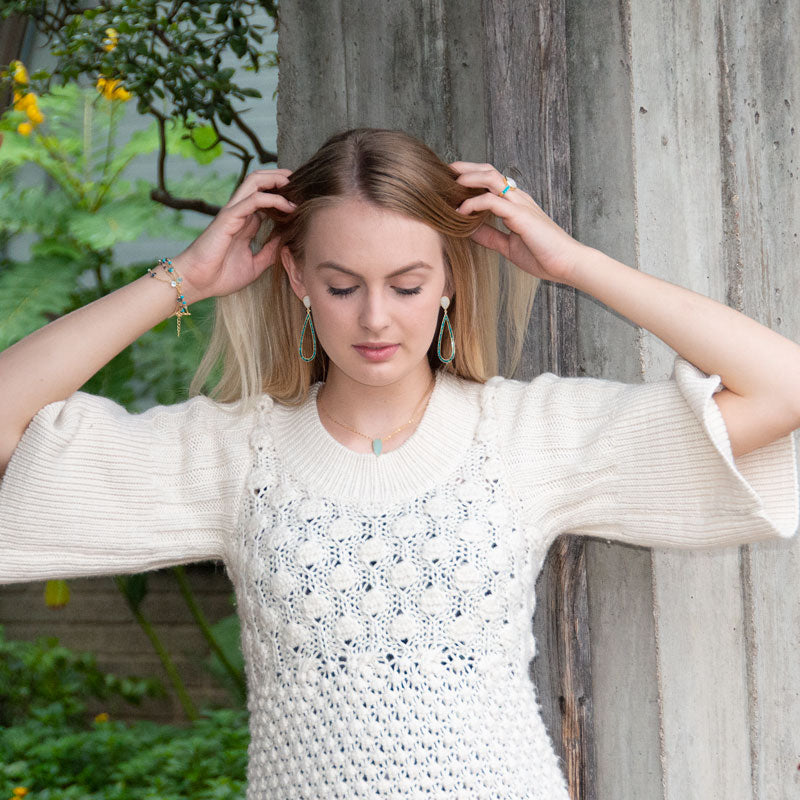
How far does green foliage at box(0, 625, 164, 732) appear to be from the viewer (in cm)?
427

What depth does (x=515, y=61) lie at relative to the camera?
2086 mm

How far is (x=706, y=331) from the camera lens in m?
1.70

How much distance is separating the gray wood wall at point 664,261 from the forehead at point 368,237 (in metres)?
0.44

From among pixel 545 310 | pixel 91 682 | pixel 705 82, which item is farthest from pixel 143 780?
pixel 705 82

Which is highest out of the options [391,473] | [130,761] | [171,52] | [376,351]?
[171,52]

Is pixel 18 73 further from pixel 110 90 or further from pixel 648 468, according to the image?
pixel 648 468

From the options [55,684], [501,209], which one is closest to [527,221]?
[501,209]

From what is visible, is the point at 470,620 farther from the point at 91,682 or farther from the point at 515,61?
the point at 91,682

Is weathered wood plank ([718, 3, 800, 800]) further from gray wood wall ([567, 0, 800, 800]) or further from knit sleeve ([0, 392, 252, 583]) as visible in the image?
knit sleeve ([0, 392, 252, 583])

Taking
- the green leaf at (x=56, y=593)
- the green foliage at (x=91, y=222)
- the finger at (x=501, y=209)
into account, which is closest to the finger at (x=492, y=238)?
the finger at (x=501, y=209)

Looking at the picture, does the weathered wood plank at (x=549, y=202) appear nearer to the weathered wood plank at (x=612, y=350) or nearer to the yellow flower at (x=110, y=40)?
the weathered wood plank at (x=612, y=350)

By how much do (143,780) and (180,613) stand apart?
3.45 feet

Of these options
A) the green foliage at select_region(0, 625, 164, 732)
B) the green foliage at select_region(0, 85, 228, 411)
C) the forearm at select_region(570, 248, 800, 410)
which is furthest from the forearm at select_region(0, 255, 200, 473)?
the green foliage at select_region(0, 625, 164, 732)

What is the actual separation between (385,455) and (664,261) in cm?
74
